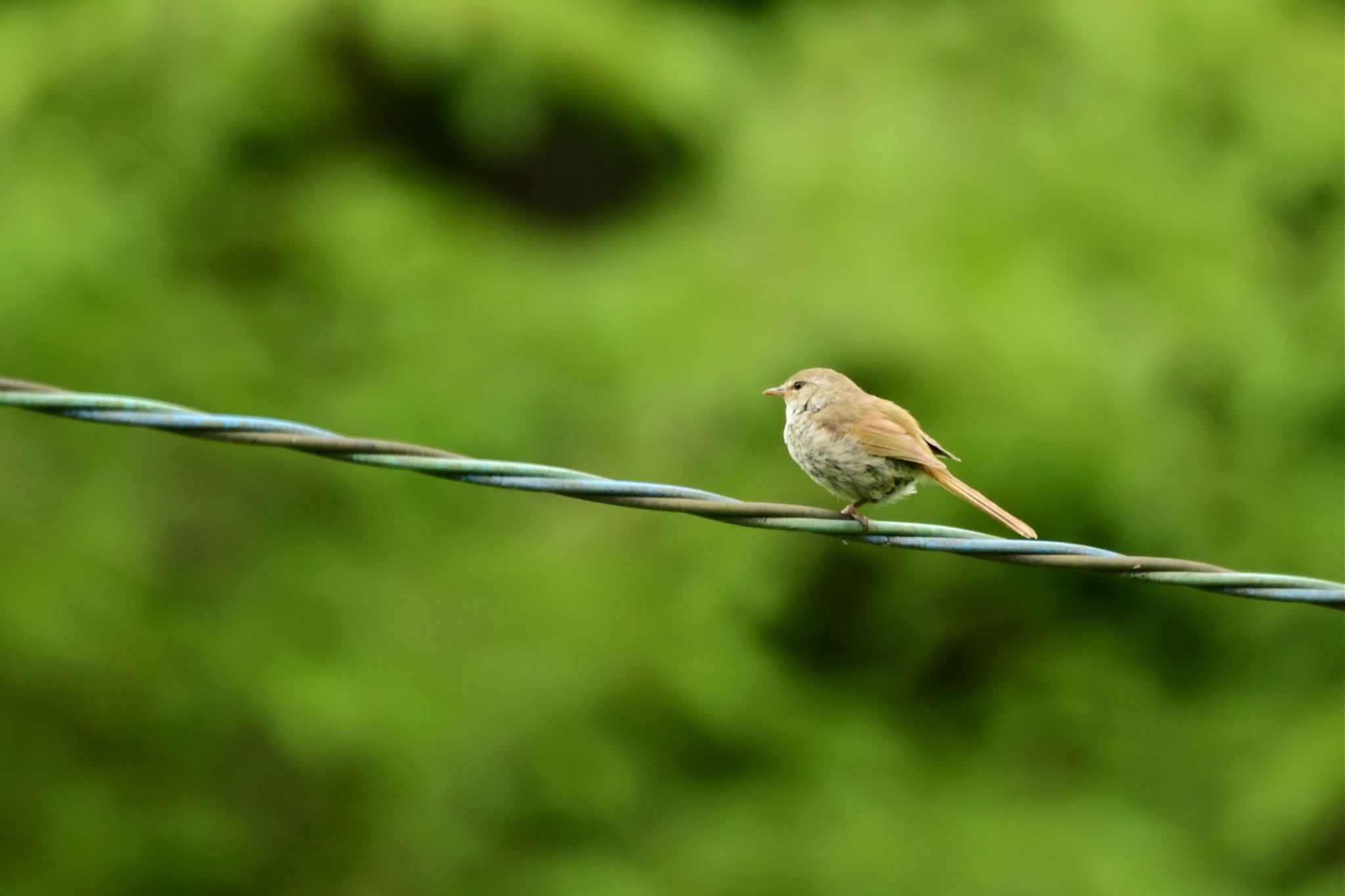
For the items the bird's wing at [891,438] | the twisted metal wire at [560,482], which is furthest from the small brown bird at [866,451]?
the twisted metal wire at [560,482]

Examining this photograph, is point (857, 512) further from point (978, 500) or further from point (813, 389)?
point (978, 500)

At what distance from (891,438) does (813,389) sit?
691mm

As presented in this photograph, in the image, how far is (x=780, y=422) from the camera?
648 cm

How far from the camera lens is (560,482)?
10.2 ft

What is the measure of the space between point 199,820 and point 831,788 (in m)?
2.70

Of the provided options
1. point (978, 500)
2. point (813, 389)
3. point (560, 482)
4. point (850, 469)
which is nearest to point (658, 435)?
point (813, 389)

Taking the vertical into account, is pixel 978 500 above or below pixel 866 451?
below

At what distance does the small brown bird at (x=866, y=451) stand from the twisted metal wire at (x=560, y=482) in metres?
1.18

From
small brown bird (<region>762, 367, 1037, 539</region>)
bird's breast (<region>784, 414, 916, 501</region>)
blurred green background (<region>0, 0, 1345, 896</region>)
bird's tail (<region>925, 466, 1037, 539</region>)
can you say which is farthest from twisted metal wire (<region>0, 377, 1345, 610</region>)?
blurred green background (<region>0, 0, 1345, 896</region>)

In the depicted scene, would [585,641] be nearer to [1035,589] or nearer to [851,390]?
[851,390]

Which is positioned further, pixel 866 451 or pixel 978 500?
pixel 866 451

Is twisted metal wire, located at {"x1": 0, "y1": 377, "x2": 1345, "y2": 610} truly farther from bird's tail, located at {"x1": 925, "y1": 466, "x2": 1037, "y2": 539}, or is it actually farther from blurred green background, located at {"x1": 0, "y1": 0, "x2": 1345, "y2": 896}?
blurred green background, located at {"x1": 0, "y1": 0, "x2": 1345, "y2": 896}

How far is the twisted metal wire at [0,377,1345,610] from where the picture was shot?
9.85ft

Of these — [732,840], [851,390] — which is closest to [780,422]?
[851,390]
